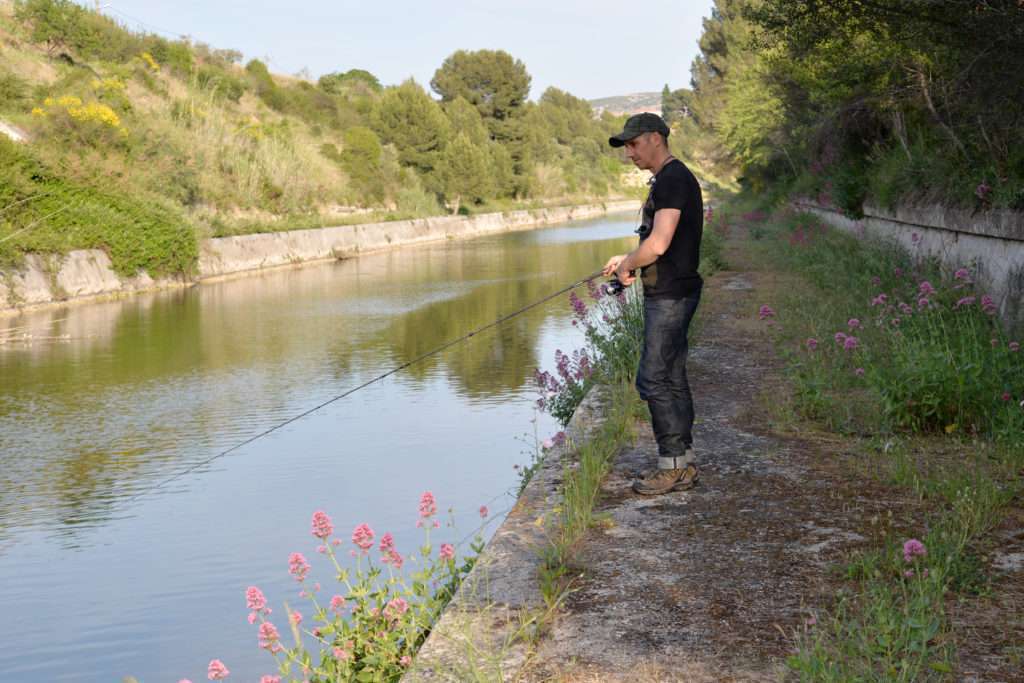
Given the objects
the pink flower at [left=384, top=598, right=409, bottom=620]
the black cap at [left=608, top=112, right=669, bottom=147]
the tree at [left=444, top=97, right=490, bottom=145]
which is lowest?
the pink flower at [left=384, top=598, right=409, bottom=620]

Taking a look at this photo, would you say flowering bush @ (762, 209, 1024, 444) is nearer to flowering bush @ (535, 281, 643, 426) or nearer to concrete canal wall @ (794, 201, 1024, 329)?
concrete canal wall @ (794, 201, 1024, 329)

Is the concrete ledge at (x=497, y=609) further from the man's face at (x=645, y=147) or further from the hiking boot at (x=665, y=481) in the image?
the man's face at (x=645, y=147)

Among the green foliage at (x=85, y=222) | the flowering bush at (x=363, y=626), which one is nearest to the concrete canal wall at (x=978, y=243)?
the flowering bush at (x=363, y=626)

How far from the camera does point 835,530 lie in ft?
15.9

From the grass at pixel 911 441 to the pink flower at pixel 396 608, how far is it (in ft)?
4.18

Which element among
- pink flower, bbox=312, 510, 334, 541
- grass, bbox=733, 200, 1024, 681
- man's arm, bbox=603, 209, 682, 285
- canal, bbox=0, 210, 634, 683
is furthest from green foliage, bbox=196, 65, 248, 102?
pink flower, bbox=312, 510, 334, 541

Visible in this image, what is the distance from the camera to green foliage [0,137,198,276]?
19703 millimetres

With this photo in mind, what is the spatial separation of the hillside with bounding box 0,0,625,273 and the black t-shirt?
9337 mm

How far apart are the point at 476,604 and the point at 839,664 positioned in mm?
1376

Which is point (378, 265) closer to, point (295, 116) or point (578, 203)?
point (295, 116)

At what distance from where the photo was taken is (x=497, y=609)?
4.11 meters

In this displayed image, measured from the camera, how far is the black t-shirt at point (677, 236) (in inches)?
218

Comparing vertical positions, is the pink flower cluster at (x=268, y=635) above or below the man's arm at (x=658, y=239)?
below

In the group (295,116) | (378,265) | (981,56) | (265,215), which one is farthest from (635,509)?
(295,116)
